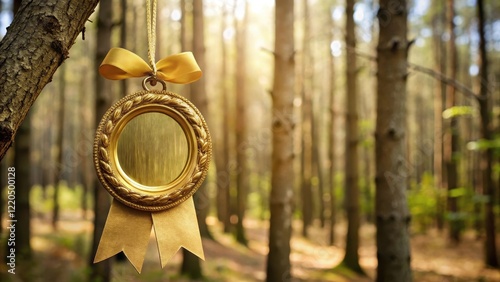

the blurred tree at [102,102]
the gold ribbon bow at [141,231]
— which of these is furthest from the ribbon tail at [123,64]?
the blurred tree at [102,102]

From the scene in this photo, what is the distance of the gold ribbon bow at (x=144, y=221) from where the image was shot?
1.65 m

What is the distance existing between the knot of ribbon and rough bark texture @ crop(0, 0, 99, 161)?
0.18 metres

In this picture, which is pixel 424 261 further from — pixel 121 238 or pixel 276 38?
pixel 121 238

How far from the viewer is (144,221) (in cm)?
167

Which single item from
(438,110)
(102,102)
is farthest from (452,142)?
(102,102)

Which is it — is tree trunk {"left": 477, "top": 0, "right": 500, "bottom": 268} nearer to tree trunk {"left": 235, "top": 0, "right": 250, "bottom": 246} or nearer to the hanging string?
tree trunk {"left": 235, "top": 0, "right": 250, "bottom": 246}

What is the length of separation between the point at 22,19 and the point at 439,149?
17.8 meters

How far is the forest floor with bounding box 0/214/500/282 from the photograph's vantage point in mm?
9148

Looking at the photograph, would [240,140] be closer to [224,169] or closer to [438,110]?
[224,169]

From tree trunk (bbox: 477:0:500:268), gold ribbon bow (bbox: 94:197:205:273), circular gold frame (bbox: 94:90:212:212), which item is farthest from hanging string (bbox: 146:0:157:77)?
tree trunk (bbox: 477:0:500:268)

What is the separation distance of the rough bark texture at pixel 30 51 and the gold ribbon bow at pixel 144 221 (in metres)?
0.19

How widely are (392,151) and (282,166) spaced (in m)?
1.95

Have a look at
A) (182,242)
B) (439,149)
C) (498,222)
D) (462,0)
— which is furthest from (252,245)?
(462,0)

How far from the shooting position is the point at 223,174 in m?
16.0
